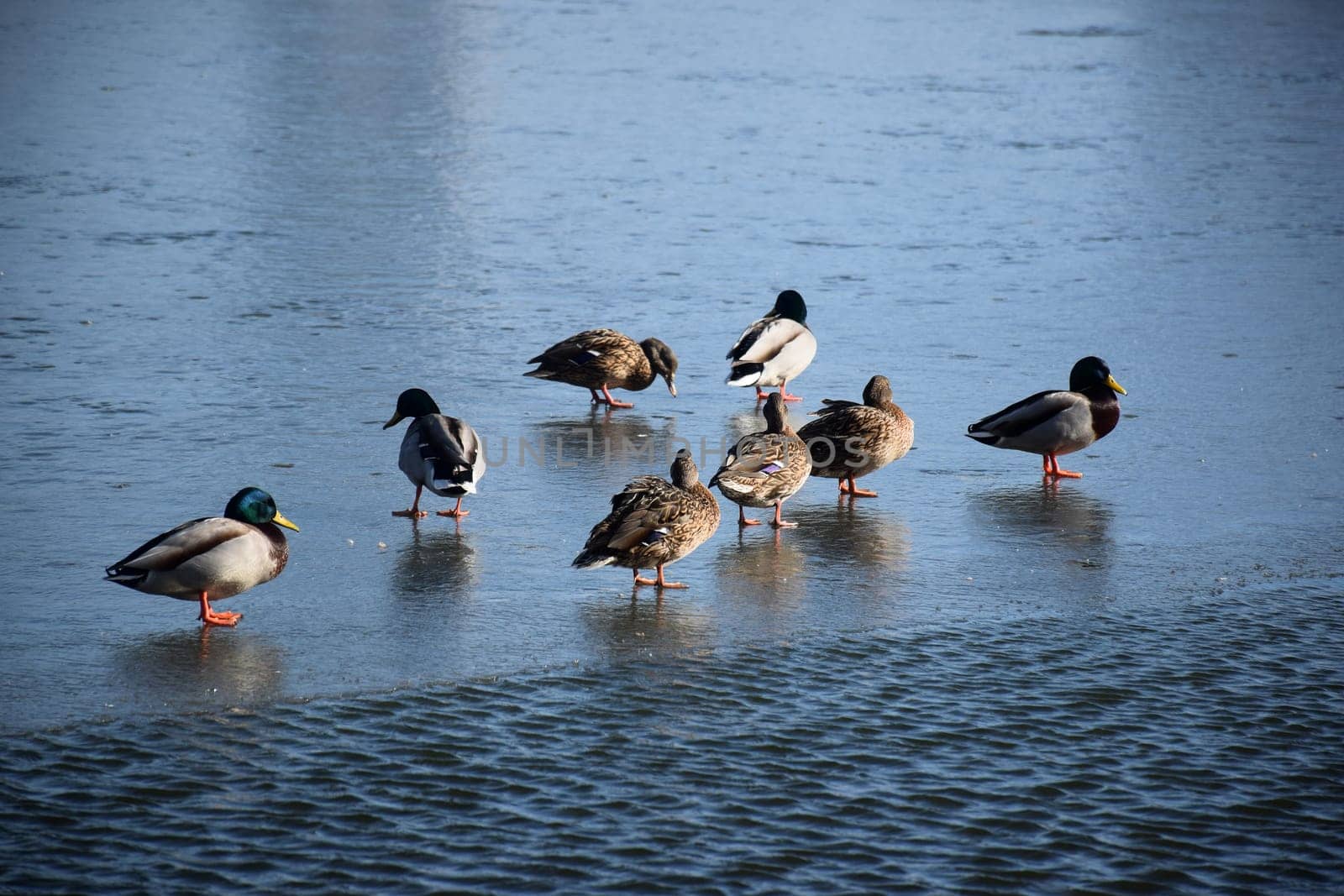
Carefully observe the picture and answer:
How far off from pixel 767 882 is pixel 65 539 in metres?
3.85

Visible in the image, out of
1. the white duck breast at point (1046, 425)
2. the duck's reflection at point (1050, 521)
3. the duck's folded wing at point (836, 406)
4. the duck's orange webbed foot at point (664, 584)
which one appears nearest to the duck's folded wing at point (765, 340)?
the duck's folded wing at point (836, 406)

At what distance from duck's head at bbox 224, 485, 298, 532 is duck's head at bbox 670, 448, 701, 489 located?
1.63 m

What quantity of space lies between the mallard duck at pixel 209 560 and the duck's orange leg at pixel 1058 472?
4190mm

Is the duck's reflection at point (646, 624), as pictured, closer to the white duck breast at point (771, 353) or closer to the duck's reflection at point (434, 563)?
the duck's reflection at point (434, 563)

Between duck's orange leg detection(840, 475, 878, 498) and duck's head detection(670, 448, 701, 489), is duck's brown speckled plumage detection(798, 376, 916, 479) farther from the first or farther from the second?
duck's head detection(670, 448, 701, 489)

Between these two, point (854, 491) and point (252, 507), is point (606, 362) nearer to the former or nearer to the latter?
point (854, 491)

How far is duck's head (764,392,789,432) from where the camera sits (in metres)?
7.83

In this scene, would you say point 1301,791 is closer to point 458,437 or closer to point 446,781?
point 446,781

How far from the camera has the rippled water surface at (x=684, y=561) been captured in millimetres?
4824

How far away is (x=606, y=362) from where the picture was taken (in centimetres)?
984

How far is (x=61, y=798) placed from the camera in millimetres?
4820

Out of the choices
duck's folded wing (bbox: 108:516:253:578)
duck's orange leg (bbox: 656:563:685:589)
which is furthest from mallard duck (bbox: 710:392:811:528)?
duck's folded wing (bbox: 108:516:253:578)

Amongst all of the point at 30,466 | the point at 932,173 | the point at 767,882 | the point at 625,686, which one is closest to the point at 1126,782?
the point at 767,882

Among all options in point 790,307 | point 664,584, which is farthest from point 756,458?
point 790,307
